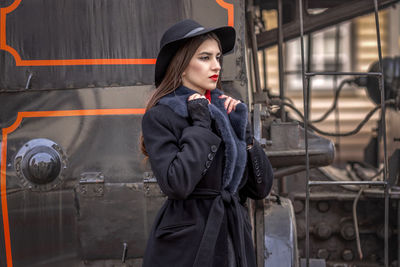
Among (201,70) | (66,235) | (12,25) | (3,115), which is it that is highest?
(12,25)

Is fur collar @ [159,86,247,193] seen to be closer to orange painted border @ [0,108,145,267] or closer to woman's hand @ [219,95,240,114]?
woman's hand @ [219,95,240,114]

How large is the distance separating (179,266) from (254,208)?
2.98 feet

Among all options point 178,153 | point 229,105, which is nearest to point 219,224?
point 178,153

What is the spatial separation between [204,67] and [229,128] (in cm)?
23

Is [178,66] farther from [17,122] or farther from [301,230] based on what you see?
[301,230]

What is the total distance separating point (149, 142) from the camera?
1599mm

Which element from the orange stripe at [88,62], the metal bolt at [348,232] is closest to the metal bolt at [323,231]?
the metal bolt at [348,232]

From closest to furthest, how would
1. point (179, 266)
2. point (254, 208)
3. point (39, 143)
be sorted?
point (179, 266), point (39, 143), point (254, 208)

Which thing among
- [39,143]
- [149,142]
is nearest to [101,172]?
[39,143]

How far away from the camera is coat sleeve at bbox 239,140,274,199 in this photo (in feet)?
5.54

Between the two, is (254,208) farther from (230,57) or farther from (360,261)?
(360,261)

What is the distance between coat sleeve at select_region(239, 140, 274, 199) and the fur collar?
44 mm

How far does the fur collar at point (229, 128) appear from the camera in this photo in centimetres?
163

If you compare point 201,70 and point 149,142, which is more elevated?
point 201,70
